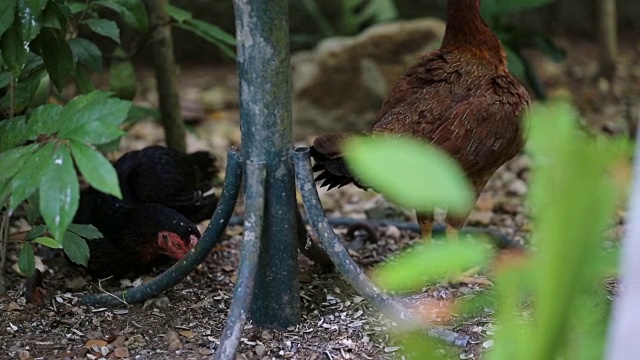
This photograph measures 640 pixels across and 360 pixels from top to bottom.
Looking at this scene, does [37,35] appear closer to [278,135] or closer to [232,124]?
[278,135]

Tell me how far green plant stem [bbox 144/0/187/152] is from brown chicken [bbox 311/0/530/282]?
3.54 feet

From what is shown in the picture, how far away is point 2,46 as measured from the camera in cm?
201

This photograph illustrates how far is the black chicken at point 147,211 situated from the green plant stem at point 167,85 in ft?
1.16

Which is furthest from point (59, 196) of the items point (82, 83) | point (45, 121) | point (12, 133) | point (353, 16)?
point (353, 16)

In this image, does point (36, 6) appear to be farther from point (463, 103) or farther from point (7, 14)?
point (463, 103)

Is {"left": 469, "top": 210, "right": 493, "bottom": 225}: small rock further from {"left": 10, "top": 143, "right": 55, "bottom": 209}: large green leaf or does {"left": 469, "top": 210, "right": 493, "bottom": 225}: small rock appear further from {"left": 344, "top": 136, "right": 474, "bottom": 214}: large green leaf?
{"left": 344, "top": 136, "right": 474, "bottom": 214}: large green leaf

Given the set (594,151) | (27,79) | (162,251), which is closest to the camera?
(594,151)

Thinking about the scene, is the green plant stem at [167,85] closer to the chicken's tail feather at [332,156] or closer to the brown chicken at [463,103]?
the brown chicken at [463,103]

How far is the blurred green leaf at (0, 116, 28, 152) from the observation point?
75.3 inches

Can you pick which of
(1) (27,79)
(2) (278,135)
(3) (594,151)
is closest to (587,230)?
(3) (594,151)

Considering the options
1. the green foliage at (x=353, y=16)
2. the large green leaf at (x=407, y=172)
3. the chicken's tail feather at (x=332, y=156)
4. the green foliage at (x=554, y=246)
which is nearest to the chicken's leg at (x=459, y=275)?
the chicken's tail feather at (x=332, y=156)

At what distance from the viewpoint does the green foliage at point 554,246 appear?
63 centimetres

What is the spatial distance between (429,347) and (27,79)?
1907 mm

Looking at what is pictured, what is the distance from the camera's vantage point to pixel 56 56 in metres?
2.19
